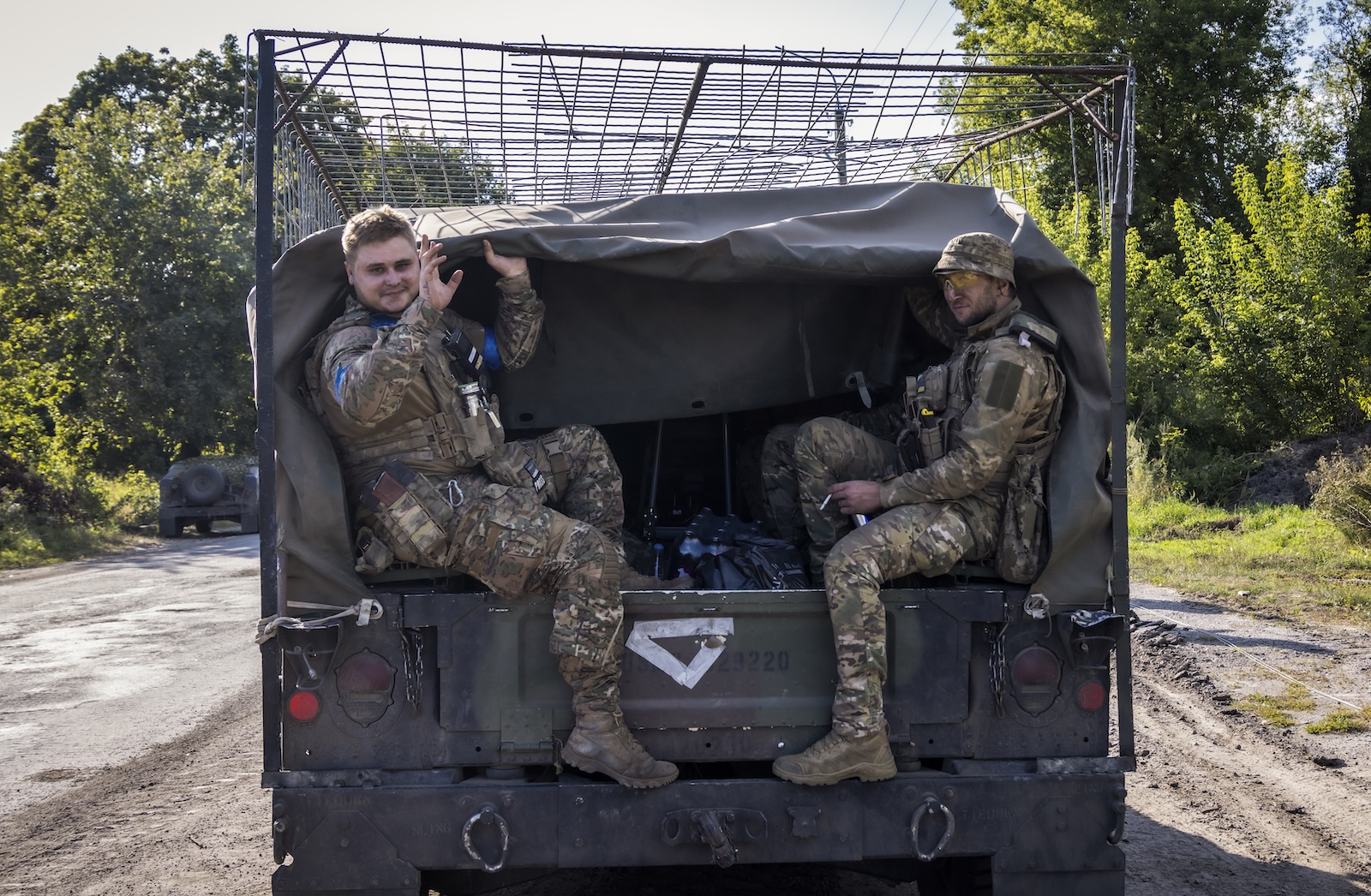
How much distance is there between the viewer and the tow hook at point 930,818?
3314 mm

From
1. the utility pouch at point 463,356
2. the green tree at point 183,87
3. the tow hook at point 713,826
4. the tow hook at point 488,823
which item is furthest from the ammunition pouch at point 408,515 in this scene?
the green tree at point 183,87

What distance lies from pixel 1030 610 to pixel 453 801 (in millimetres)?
1844

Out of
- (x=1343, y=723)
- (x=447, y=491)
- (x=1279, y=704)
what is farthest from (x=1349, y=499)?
(x=447, y=491)

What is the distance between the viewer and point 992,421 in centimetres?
367

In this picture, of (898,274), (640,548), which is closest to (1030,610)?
(898,274)

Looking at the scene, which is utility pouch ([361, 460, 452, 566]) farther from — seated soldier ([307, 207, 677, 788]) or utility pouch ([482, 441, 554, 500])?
utility pouch ([482, 441, 554, 500])

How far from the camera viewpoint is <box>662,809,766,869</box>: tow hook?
3.26m

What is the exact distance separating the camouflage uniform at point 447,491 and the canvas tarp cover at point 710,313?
0.14 meters

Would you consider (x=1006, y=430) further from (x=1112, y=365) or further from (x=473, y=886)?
(x=473, y=886)

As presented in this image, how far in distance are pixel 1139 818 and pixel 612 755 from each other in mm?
2784

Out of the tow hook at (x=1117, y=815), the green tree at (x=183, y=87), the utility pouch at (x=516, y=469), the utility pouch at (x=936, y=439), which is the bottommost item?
the tow hook at (x=1117, y=815)

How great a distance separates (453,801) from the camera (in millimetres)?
3268

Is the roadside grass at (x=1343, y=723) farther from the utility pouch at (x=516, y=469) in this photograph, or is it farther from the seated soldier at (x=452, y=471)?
the utility pouch at (x=516, y=469)

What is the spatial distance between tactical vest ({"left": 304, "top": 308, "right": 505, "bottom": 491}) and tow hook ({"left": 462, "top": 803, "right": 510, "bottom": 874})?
1093 millimetres
